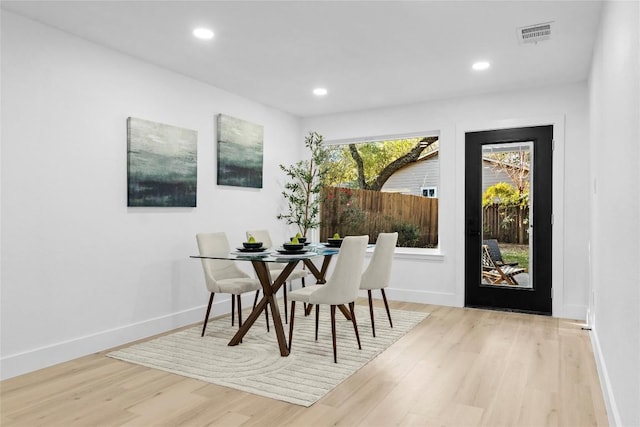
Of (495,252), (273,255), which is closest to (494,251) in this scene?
(495,252)

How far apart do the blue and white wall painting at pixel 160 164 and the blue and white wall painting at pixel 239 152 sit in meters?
0.40

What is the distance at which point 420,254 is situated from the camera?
18.0 feet

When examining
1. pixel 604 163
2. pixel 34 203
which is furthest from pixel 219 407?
pixel 604 163

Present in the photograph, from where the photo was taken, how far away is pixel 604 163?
280cm

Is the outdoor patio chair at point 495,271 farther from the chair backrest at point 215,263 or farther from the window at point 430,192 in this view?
the chair backrest at point 215,263

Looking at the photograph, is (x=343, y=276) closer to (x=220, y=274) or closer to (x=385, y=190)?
(x=220, y=274)

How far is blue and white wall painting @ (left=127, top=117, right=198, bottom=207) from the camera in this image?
388 centimetres

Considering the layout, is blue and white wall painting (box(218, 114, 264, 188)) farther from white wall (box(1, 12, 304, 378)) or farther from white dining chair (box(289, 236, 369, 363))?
white dining chair (box(289, 236, 369, 363))

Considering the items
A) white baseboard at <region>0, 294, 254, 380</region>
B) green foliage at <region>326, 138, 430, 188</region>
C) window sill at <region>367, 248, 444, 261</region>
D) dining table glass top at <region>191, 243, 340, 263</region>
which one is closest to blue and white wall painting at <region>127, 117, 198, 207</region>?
dining table glass top at <region>191, 243, 340, 263</region>

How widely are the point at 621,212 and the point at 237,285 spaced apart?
9.47 ft

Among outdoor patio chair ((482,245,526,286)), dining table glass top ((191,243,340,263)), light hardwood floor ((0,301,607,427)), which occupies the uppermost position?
dining table glass top ((191,243,340,263))

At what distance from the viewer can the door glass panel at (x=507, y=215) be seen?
4.92 metres

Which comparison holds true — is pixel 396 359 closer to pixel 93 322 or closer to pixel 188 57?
pixel 93 322

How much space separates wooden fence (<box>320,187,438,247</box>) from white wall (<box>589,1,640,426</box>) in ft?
9.13
